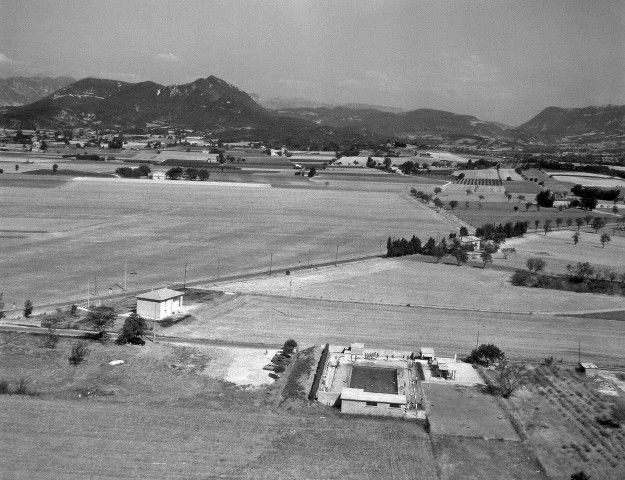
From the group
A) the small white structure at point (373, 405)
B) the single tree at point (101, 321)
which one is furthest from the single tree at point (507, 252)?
the single tree at point (101, 321)

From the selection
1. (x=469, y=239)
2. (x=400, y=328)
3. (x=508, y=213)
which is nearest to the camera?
(x=400, y=328)

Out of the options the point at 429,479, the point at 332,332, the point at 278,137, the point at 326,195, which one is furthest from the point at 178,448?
the point at 278,137

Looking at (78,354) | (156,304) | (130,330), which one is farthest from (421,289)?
(78,354)

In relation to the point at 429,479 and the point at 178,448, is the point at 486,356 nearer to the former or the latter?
the point at 429,479

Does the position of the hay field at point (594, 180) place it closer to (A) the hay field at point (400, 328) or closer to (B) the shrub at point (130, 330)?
(A) the hay field at point (400, 328)

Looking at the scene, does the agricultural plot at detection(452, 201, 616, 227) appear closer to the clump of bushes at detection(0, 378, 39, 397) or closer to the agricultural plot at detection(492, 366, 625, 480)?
the agricultural plot at detection(492, 366, 625, 480)

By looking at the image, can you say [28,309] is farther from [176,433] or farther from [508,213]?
[508,213]

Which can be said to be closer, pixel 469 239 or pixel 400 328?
pixel 400 328
